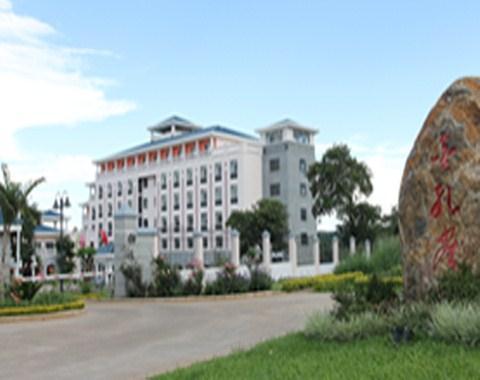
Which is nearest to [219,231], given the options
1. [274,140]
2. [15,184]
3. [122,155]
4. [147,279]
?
[274,140]

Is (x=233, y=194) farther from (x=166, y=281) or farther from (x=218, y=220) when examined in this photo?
(x=166, y=281)

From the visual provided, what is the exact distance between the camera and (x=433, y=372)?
5.64 m

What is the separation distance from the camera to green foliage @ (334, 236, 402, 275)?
79.2 ft

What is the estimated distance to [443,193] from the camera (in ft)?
29.4

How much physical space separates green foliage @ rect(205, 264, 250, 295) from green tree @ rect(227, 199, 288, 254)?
3213cm

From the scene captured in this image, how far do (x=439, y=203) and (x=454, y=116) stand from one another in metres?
1.34

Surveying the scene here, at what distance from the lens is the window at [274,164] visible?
6341 centimetres

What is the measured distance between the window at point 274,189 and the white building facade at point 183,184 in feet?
4.40

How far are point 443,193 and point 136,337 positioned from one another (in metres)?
6.18

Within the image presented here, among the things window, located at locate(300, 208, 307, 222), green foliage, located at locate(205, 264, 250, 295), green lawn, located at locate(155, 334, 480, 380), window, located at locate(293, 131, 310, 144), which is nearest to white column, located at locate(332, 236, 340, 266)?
green foliage, located at locate(205, 264, 250, 295)

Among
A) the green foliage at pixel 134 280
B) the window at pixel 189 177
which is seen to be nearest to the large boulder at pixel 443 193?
the green foliage at pixel 134 280

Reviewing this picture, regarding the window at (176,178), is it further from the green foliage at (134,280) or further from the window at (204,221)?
the green foliage at (134,280)

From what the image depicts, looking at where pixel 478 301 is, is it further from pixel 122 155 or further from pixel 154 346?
pixel 122 155

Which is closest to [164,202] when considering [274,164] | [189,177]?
[189,177]
